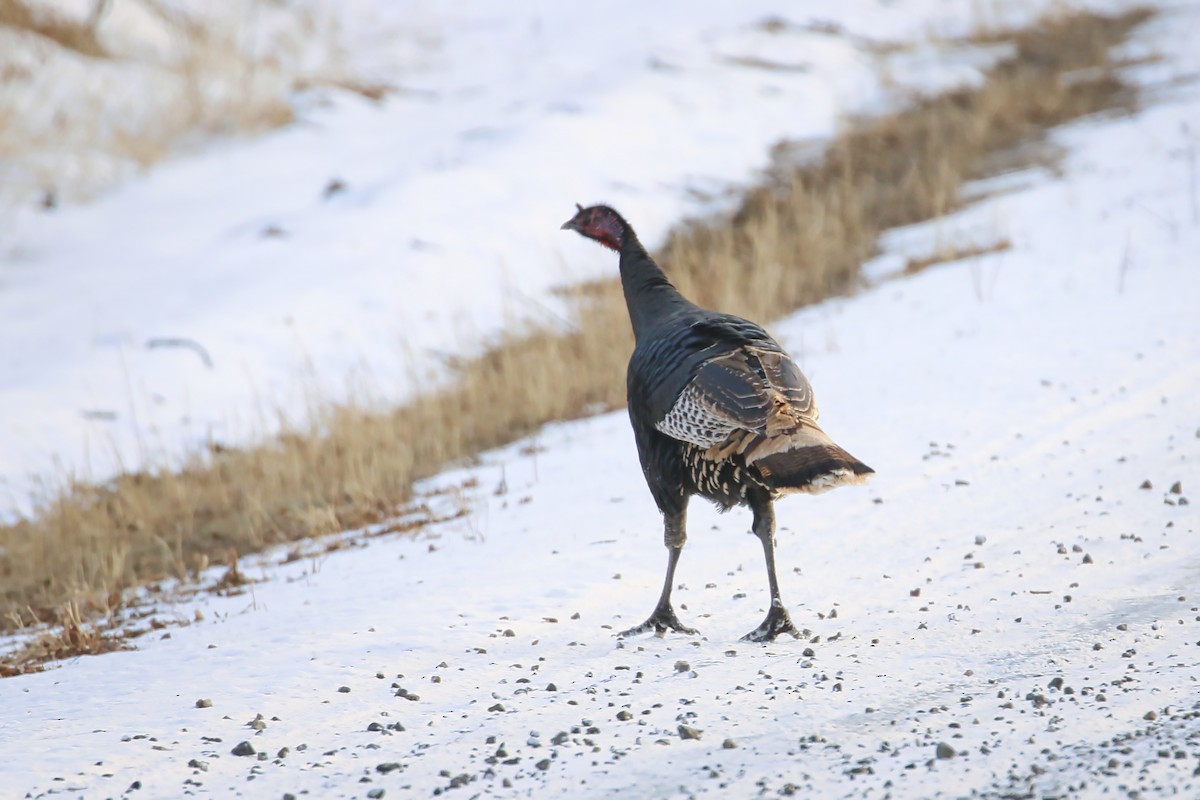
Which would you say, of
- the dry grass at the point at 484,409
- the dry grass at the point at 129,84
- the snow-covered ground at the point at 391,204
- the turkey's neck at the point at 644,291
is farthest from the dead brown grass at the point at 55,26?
the turkey's neck at the point at 644,291

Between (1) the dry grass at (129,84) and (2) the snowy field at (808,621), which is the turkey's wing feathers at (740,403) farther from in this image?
(1) the dry grass at (129,84)

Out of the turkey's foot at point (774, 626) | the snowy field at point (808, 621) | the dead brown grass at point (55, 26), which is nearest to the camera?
the snowy field at point (808, 621)

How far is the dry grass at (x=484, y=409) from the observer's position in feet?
21.4

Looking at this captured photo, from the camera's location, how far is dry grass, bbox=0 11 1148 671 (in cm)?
652

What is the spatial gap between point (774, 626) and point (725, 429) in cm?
75

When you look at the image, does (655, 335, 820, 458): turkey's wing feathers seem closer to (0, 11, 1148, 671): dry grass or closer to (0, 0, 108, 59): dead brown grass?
(0, 11, 1148, 671): dry grass

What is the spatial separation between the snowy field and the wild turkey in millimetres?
394

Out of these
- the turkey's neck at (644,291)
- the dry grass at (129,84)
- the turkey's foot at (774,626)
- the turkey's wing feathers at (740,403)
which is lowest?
the turkey's foot at (774,626)

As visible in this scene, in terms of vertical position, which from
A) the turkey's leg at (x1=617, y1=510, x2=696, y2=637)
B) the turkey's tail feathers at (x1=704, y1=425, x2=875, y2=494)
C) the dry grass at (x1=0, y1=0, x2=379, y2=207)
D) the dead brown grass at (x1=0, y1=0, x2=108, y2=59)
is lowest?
the turkey's leg at (x1=617, y1=510, x2=696, y2=637)

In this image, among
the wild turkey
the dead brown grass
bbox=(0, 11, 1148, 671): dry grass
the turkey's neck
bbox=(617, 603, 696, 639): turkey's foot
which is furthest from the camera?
the dead brown grass

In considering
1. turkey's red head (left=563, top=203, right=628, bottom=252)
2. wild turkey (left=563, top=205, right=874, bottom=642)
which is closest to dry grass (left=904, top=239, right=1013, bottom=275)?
turkey's red head (left=563, top=203, right=628, bottom=252)

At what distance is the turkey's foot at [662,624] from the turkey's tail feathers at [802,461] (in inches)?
28.6

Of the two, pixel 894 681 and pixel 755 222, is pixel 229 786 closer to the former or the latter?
pixel 894 681

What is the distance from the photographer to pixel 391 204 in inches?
453
